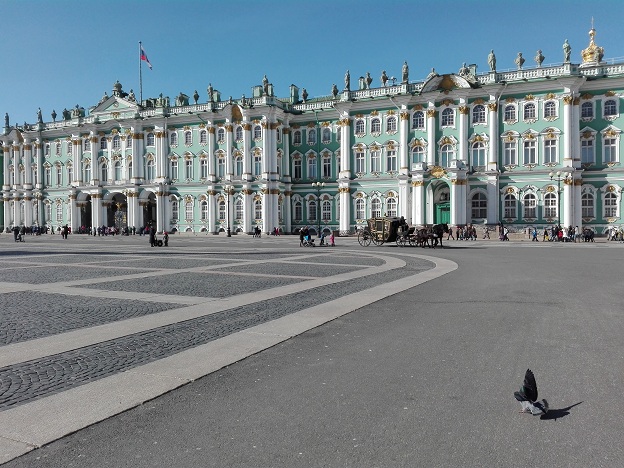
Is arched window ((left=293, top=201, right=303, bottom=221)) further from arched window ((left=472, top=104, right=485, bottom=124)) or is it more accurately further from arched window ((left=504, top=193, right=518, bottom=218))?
arched window ((left=504, top=193, right=518, bottom=218))

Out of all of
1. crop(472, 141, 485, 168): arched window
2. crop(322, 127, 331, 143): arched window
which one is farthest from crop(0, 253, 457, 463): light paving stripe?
crop(322, 127, 331, 143): arched window

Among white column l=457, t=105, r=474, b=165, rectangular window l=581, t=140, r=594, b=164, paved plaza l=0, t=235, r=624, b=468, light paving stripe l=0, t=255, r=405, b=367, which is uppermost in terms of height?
white column l=457, t=105, r=474, b=165

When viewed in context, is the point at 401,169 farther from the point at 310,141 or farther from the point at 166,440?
the point at 166,440

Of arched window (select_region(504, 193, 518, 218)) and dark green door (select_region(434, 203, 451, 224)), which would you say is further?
dark green door (select_region(434, 203, 451, 224))

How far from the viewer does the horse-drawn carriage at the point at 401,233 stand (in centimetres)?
3506

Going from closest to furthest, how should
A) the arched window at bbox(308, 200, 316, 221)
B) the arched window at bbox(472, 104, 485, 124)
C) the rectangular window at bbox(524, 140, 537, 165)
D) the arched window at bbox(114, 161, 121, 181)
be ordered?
the rectangular window at bbox(524, 140, 537, 165)
the arched window at bbox(472, 104, 485, 124)
the arched window at bbox(308, 200, 316, 221)
the arched window at bbox(114, 161, 121, 181)

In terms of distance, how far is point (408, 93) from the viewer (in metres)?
55.6

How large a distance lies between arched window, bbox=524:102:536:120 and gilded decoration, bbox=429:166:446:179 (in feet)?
32.5

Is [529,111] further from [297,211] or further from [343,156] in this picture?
[297,211]

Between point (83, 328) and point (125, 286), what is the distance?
5448 mm

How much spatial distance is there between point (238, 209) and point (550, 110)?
122 ft

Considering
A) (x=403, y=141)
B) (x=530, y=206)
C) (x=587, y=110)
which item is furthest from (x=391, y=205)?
(x=587, y=110)

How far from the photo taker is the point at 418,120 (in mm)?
56062

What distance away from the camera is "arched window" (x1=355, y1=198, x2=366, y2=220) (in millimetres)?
59375
